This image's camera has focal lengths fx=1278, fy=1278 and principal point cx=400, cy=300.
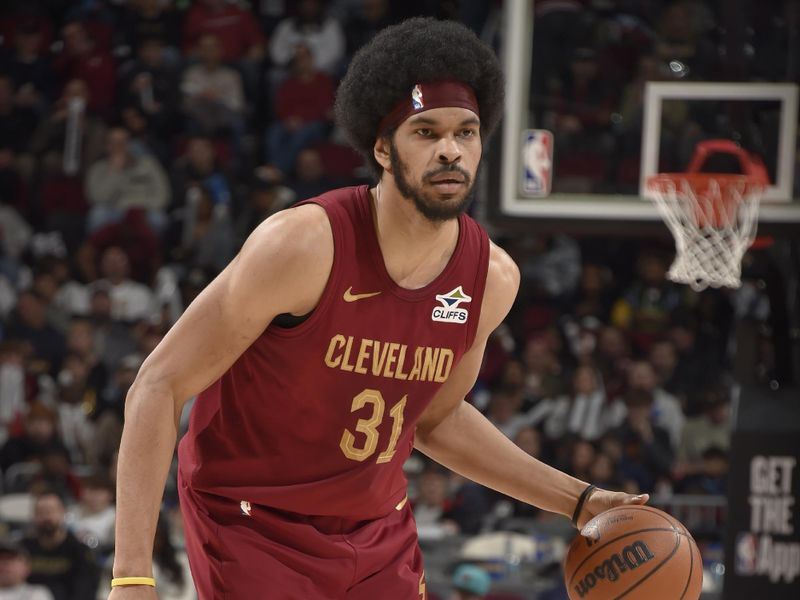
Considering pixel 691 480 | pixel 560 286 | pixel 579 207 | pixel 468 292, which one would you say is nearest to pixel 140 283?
pixel 560 286

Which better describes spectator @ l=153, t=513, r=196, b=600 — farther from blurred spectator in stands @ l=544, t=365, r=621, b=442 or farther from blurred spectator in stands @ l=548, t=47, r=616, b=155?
blurred spectator in stands @ l=548, t=47, r=616, b=155

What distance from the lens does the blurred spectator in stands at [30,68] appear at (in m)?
11.0

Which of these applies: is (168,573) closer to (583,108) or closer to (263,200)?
(263,200)

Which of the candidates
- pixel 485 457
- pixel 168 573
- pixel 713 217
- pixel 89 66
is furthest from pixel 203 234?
pixel 485 457

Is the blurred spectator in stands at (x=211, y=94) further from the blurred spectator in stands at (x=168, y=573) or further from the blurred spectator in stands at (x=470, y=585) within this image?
the blurred spectator in stands at (x=470, y=585)

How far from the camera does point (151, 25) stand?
11164mm

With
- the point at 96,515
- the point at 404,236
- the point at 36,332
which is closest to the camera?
the point at 404,236

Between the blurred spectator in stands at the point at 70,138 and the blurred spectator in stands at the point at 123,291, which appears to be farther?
the blurred spectator in stands at the point at 70,138

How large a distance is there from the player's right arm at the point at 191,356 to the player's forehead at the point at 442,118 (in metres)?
0.36

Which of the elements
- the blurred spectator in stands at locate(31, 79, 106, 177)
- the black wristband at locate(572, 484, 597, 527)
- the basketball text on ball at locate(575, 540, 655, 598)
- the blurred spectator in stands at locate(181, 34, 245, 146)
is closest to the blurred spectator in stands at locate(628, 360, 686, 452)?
the blurred spectator in stands at locate(181, 34, 245, 146)

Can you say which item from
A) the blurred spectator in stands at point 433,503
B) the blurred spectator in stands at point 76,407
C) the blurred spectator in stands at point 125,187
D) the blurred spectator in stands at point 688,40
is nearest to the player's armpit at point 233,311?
the blurred spectator in stands at point 688,40

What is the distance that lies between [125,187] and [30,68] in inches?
66.4

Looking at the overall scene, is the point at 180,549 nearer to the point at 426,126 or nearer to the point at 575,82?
the point at 575,82

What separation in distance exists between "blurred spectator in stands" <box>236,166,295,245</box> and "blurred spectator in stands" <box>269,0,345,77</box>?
4.24 feet
